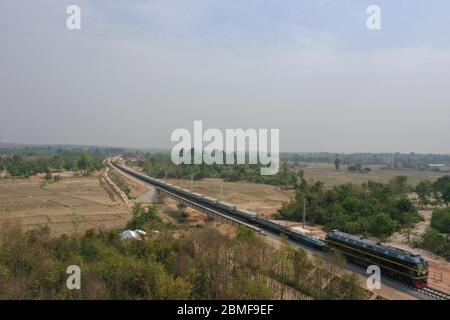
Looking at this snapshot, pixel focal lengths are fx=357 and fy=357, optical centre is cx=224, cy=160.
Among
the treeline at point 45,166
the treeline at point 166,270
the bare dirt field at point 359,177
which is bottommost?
the bare dirt field at point 359,177

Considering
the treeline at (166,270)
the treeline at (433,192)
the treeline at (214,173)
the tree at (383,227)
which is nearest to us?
the treeline at (166,270)

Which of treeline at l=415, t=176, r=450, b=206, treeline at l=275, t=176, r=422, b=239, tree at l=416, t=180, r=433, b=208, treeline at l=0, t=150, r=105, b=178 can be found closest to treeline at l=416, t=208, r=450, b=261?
treeline at l=275, t=176, r=422, b=239

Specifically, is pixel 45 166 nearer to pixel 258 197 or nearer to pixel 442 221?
pixel 258 197

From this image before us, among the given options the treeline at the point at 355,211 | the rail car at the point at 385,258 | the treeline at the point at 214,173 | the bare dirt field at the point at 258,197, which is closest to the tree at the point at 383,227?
the treeline at the point at 355,211

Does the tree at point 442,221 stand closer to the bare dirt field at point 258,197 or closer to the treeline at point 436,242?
the treeline at point 436,242
